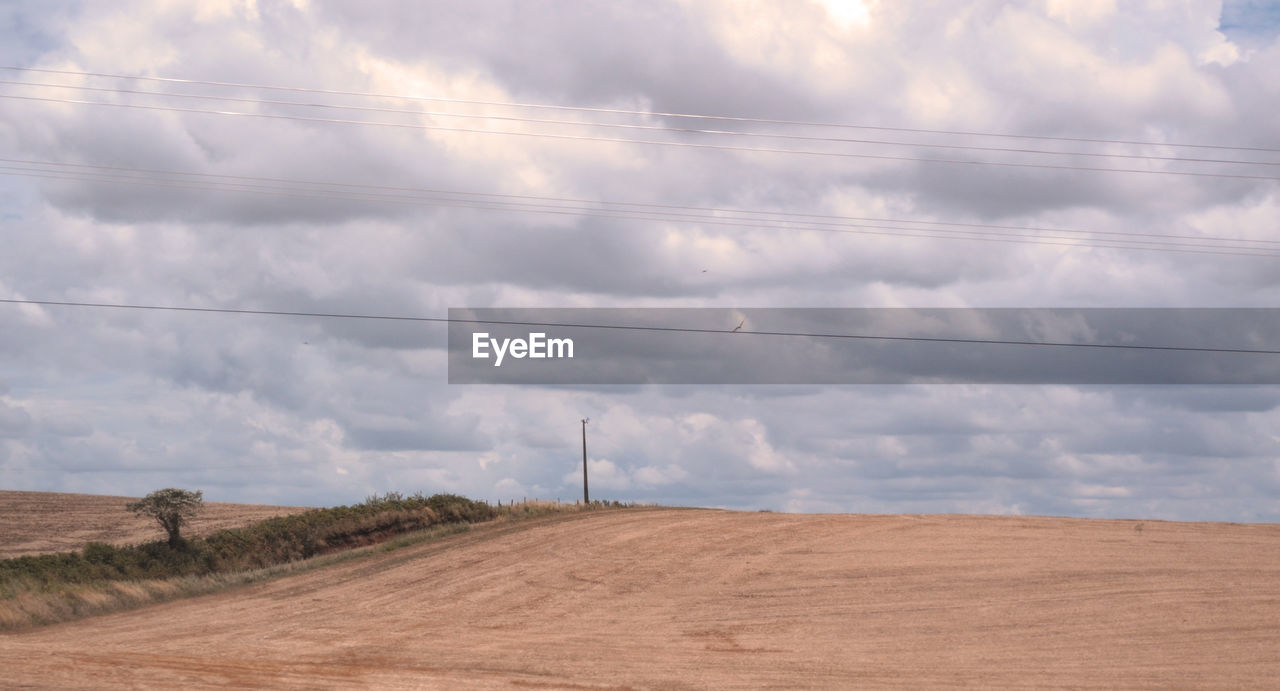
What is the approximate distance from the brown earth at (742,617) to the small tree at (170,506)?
770 centimetres

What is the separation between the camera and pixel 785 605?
26.9 metres

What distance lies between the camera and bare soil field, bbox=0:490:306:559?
152 ft

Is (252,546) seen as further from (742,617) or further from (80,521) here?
(742,617)

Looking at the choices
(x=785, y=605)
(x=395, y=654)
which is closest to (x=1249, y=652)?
(x=785, y=605)

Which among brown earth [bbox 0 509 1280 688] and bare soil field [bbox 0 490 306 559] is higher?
bare soil field [bbox 0 490 306 559]

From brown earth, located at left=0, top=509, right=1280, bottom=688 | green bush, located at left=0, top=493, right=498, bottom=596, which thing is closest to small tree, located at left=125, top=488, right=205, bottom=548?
green bush, located at left=0, top=493, right=498, bottom=596

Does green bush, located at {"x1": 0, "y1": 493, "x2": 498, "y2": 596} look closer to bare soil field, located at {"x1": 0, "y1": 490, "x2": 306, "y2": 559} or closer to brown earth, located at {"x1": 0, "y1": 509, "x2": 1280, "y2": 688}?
bare soil field, located at {"x1": 0, "y1": 490, "x2": 306, "y2": 559}

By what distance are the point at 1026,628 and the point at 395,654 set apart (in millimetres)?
13751

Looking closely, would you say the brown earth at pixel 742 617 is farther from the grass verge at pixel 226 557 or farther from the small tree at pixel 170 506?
the small tree at pixel 170 506

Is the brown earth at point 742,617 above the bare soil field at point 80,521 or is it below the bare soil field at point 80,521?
below

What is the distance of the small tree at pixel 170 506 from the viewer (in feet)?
130

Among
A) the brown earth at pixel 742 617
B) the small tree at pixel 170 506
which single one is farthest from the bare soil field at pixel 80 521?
the brown earth at pixel 742 617

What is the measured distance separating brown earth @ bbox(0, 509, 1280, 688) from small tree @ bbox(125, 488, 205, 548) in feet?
25.3

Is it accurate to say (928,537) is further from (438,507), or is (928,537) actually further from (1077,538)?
(438,507)
